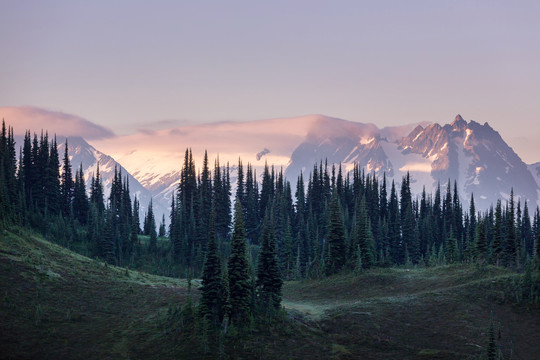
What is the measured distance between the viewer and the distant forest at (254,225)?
107125 mm

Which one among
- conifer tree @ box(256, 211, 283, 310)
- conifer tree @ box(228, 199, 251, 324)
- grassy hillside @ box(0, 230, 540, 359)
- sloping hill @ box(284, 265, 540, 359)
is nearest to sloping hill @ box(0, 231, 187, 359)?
grassy hillside @ box(0, 230, 540, 359)

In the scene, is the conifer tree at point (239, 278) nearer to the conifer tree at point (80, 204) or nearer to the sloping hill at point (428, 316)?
the sloping hill at point (428, 316)

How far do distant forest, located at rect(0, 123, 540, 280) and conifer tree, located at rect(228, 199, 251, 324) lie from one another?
340 inches

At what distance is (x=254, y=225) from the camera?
515ft

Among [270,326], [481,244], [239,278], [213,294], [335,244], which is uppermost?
[481,244]

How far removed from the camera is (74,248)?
11425 cm

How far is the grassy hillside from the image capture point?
196ft

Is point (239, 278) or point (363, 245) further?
point (363, 245)

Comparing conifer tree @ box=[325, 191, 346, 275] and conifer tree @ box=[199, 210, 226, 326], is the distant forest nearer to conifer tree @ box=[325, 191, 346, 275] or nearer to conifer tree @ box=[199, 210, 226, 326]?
conifer tree @ box=[325, 191, 346, 275]

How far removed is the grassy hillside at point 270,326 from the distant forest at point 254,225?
508 inches

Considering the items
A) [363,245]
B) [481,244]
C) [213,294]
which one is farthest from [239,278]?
[481,244]

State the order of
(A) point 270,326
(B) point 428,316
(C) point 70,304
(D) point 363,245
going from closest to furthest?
(A) point 270,326 < (B) point 428,316 < (C) point 70,304 < (D) point 363,245

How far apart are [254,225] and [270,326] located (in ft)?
296

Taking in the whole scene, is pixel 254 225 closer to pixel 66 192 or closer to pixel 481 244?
pixel 66 192
